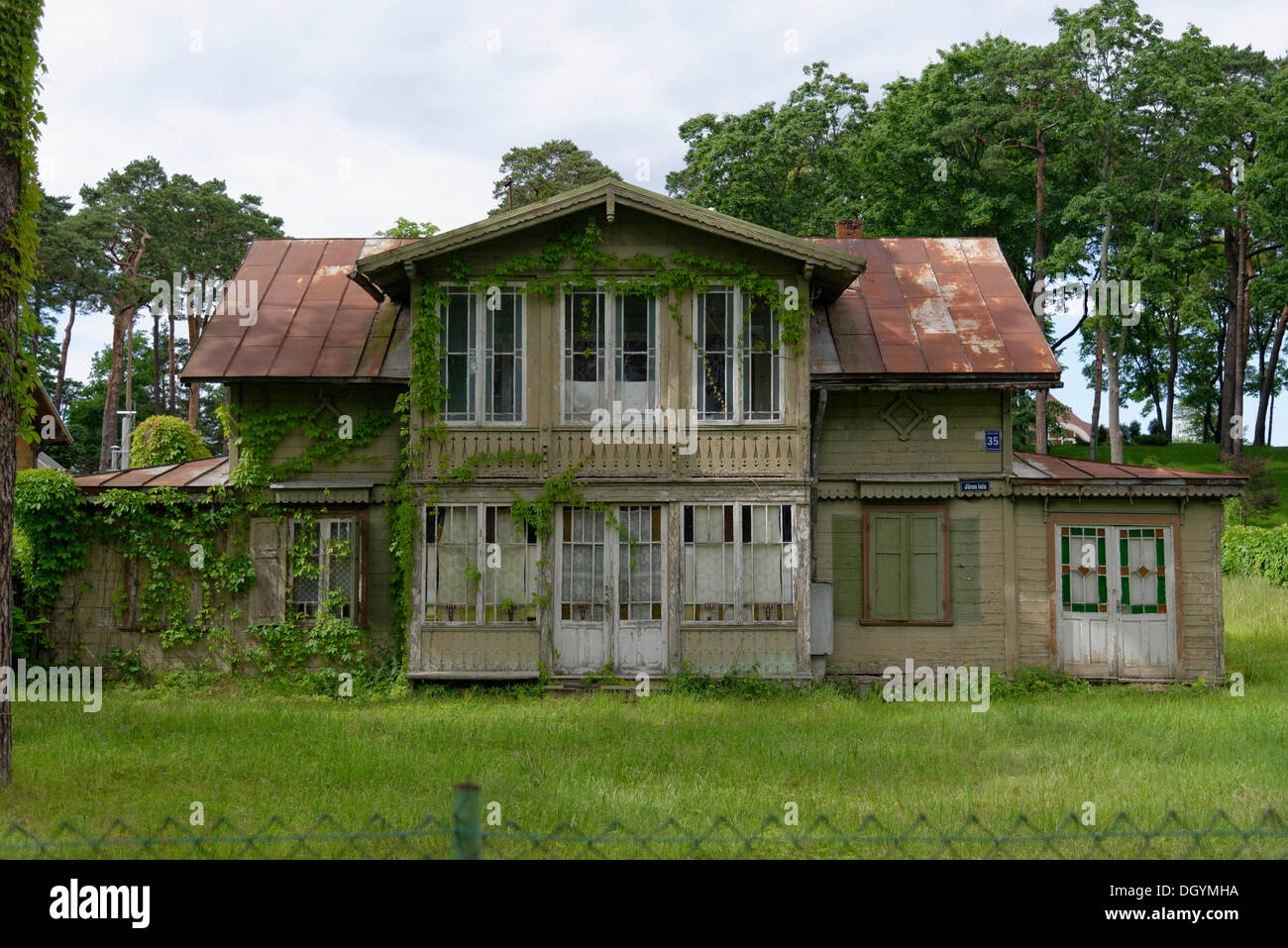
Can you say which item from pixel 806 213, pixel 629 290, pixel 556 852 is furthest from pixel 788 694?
pixel 806 213

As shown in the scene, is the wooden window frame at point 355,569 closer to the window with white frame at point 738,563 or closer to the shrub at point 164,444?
the window with white frame at point 738,563

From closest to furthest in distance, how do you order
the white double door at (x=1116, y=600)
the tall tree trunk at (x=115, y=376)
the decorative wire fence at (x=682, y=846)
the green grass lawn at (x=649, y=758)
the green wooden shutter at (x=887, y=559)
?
the decorative wire fence at (x=682, y=846) → the green grass lawn at (x=649, y=758) → the white double door at (x=1116, y=600) → the green wooden shutter at (x=887, y=559) → the tall tree trunk at (x=115, y=376)

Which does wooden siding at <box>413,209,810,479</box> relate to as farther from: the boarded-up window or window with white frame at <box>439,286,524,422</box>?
the boarded-up window

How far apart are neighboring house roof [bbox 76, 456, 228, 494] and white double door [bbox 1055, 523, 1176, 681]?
13380 millimetres

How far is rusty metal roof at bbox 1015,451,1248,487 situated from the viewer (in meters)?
15.5

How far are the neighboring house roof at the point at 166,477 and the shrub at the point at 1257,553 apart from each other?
2507 cm

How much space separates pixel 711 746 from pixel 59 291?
40.8m

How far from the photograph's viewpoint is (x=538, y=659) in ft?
49.0

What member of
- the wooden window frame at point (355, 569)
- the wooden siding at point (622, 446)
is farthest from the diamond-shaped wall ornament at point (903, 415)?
the wooden window frame at point (355, 569)

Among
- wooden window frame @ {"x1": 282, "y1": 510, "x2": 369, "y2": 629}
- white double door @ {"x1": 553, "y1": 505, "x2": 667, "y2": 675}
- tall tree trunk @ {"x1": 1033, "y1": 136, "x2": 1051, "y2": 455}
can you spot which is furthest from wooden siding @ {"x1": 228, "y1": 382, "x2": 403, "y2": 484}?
tall tree trunk @ {"x1": 1033, "y1": 136, "x2": 1051, "y2": 455}

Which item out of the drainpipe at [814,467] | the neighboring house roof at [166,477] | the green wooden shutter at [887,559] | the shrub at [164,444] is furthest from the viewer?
the shrub at [164,444]

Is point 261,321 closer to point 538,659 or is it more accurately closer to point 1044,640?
point 538,659

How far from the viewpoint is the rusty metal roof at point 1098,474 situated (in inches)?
609
